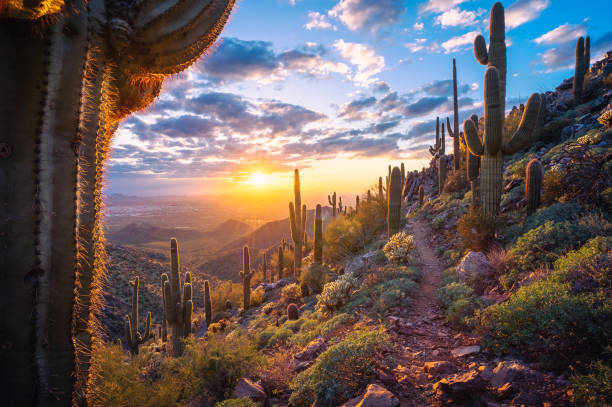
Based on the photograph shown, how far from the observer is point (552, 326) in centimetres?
345

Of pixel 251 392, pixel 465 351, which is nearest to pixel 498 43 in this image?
pixel 465 351

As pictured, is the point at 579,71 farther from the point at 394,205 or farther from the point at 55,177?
the point at 55,177

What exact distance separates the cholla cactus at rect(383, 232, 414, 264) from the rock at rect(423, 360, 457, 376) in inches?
265

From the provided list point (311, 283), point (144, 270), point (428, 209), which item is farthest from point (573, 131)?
point (144, 270)

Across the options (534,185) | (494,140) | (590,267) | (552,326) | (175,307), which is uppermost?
(494,140)

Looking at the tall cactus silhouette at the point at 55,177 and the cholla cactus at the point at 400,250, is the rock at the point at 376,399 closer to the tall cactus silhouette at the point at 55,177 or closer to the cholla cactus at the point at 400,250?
the tall cactus silhouette at the point at 55,177

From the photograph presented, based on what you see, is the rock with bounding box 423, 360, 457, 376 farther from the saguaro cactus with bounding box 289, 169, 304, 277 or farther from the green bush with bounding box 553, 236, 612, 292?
the saguaro cactus with bounding box 289, 169, 304, 277

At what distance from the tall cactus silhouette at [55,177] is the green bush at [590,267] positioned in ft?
20.5

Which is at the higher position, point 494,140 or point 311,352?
point 494,140

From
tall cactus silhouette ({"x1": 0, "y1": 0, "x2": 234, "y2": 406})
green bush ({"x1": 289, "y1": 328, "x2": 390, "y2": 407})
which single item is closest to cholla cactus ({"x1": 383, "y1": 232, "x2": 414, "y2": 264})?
green bush ({"x1": 289, "y1": 328, "x2": 390, "y2": 407})

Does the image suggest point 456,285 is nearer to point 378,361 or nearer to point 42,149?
point 378,361

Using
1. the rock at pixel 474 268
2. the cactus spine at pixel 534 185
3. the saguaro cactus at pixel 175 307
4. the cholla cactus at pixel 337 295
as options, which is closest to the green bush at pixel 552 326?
the rock at pixel 474 268

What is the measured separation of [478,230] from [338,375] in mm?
8254

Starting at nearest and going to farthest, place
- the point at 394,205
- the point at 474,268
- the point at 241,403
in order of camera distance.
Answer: the point at 241,403
the point at 474,268
the point at 394,205
